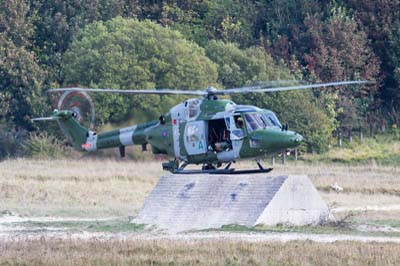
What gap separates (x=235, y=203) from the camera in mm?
34469

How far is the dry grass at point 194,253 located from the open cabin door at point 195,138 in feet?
19.6

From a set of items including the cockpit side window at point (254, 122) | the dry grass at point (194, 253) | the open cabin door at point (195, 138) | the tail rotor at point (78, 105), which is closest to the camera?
the dry grass at point (194, 253)

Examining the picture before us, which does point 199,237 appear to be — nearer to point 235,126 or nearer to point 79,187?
point 235,126

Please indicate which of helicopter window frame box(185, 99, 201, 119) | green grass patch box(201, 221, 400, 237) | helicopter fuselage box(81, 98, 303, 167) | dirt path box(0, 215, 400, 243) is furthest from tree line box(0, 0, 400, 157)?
green grass patch box(201, 221, 400, 237)

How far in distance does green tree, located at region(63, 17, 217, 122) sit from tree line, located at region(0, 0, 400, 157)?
6cm


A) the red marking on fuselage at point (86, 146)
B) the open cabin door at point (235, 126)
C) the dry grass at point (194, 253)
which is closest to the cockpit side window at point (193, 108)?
the open cabin door at point (235, 126)

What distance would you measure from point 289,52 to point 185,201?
39539mm

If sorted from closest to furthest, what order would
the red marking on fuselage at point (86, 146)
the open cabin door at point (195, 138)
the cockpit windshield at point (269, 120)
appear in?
the cockpit windshield at point (269, 120)
the open cabin door at point (195, 138)
the red marking on fuselage at point (86, 146)

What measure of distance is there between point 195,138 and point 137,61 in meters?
26.2

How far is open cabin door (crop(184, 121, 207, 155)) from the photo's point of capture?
35.8 m

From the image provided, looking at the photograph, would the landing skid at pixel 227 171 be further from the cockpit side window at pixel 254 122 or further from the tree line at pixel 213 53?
the tree line at pixel 213 53

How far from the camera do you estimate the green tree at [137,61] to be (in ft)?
197

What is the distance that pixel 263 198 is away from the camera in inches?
1336

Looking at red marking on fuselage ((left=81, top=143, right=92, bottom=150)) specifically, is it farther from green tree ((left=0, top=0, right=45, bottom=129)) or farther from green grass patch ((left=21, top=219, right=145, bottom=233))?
green tree ((left=0, top=0, right=45, bottom=129))
